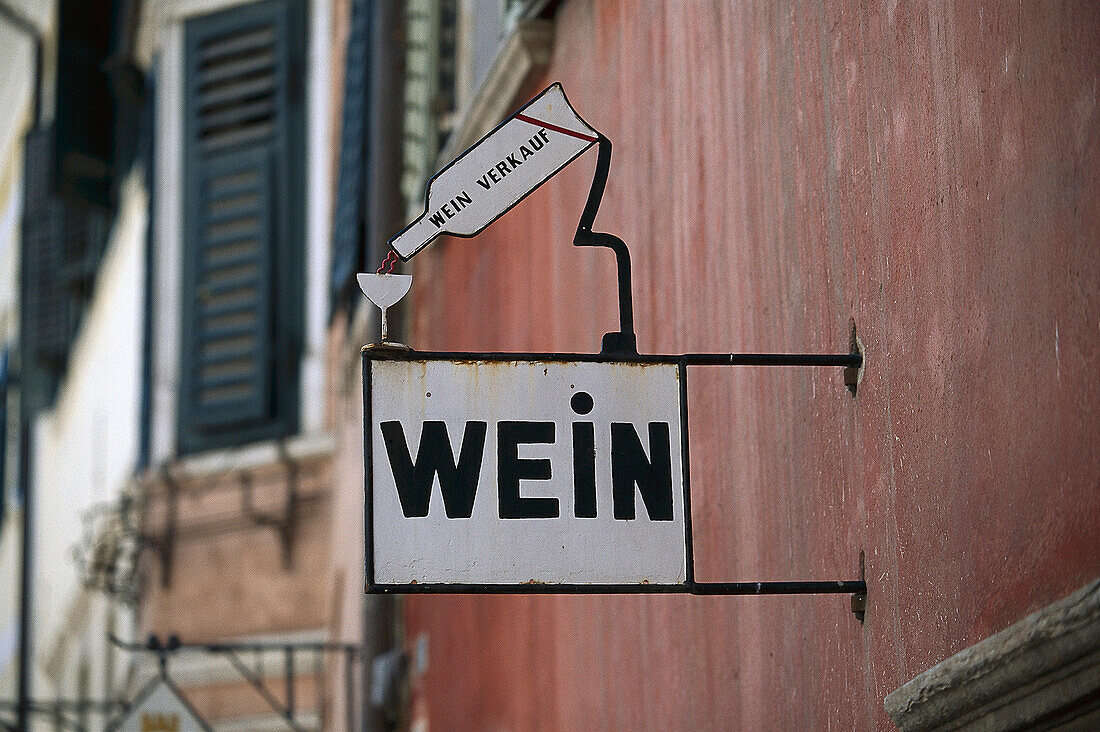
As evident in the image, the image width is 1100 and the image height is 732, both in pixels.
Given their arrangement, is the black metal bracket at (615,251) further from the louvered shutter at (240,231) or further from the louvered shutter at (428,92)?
the louvered shutter at (240,231)

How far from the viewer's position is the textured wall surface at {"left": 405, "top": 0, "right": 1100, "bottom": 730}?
9.72ft

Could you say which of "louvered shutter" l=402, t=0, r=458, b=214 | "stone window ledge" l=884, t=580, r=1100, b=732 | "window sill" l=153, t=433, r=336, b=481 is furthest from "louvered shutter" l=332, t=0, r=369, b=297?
"stone window ledge" l=884, t=580, r=1100, b=732

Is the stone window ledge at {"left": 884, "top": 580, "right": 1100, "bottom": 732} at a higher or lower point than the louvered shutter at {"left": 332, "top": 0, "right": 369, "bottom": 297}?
lower

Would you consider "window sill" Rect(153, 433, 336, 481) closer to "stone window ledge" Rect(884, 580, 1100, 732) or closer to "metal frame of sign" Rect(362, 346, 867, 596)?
"metal frame of sign" Rect(362, 346, 867, 596)

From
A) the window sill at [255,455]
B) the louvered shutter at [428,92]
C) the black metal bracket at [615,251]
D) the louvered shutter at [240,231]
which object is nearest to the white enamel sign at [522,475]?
the black metal bracket at [615,251]

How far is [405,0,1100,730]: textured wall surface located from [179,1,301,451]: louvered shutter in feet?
22.7

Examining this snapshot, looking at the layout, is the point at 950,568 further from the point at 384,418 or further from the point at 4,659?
the point at 4,659

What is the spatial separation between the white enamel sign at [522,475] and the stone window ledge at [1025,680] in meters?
0.59

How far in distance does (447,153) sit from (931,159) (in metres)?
5.46

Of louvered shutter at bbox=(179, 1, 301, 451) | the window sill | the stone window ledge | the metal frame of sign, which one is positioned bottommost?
the stone window ledge


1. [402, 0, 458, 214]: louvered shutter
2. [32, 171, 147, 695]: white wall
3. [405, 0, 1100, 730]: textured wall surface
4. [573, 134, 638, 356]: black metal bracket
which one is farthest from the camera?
[32, 171, 147, 695]: white wall

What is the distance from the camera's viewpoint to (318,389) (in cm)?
1290

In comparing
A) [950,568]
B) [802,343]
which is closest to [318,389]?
[802,343]

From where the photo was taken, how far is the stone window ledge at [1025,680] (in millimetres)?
2613
